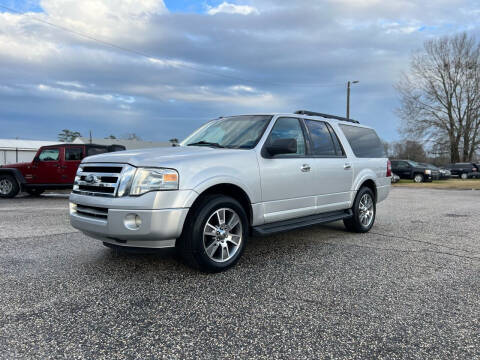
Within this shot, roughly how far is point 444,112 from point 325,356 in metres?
41.8

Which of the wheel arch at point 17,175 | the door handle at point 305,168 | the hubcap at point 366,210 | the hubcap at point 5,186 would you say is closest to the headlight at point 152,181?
the door handle at point 305,168

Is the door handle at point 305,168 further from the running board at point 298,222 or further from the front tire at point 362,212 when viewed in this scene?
the front tire at point 362,212

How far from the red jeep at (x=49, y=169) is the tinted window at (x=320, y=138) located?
900cm

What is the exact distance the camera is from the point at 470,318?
2906 millimetres

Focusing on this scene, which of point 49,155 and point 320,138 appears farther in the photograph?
point 49,155

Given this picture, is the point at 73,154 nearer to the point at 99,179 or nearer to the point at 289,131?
the point at 99,179

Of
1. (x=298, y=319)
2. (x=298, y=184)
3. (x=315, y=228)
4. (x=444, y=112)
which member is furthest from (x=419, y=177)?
(x=298, y=319)

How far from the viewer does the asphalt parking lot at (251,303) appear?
245cm

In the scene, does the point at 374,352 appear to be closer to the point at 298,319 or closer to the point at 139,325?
the point at 298,319

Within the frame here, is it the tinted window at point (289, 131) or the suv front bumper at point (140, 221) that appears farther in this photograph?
the tinted window at point (289, 131)

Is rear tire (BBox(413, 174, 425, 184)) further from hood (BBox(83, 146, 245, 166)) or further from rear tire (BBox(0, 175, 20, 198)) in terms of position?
hood (BBox(83, 146, 245, 166))

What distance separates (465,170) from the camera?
34375 mm

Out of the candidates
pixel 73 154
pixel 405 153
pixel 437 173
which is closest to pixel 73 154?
pixel 73 154

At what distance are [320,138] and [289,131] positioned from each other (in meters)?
0.74
